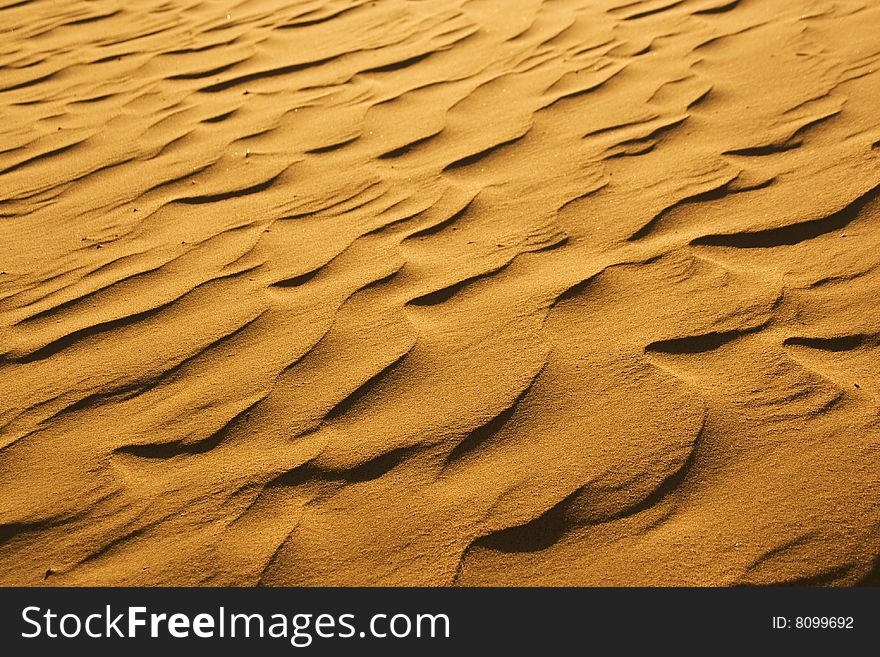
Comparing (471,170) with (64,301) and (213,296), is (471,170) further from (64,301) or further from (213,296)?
(64,301)

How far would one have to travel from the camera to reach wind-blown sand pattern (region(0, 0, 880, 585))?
1466mm

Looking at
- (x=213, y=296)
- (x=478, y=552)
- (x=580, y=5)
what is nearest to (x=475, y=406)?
(x=478, y=552)

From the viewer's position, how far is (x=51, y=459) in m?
1.67

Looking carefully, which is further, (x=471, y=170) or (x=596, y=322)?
(x=471, y=170)

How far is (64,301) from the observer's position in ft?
6.88

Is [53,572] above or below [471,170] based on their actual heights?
below

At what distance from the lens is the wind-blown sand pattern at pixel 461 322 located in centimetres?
147

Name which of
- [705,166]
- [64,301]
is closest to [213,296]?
[64,301]

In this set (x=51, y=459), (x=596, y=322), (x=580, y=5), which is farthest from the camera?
(x=580, y=5)

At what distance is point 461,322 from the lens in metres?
1.90
